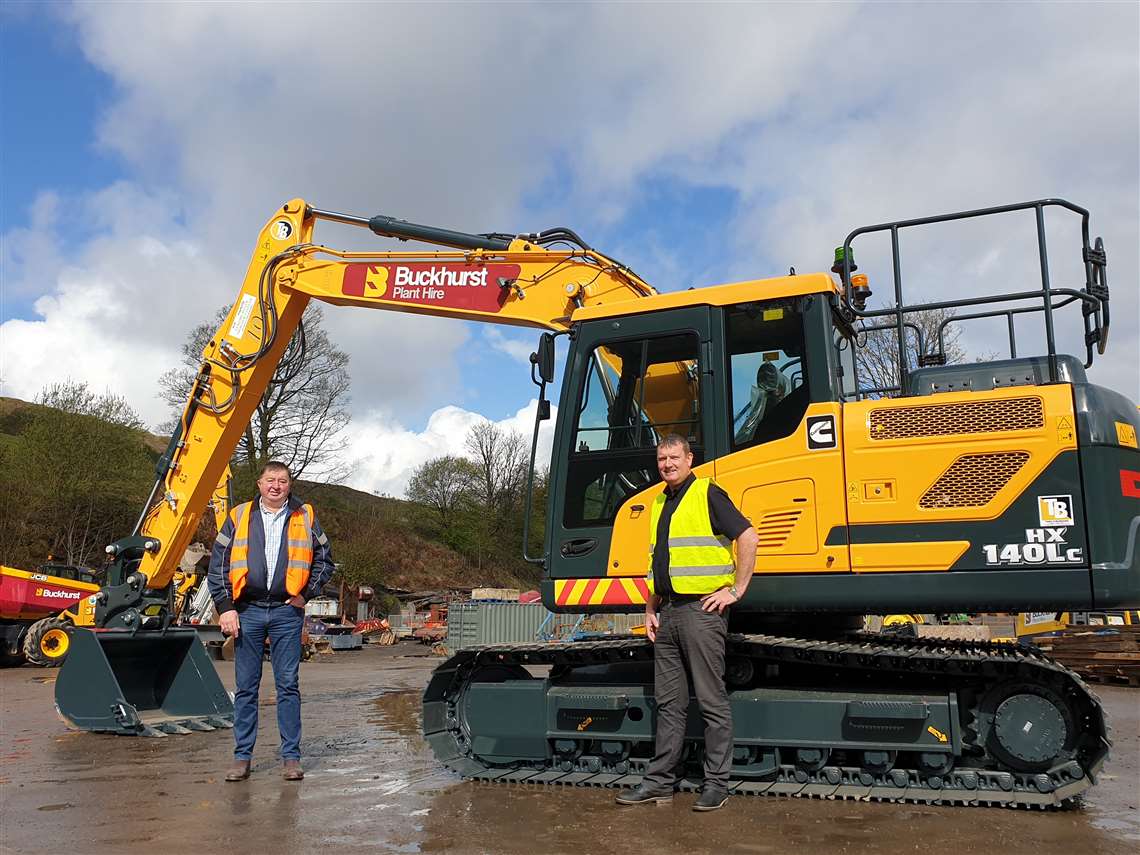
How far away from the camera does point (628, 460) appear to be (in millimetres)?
5551

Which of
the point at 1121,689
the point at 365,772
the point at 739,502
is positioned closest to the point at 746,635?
the point at 739,502

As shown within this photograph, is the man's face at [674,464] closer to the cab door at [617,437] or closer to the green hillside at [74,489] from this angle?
the cab door at [617,437]

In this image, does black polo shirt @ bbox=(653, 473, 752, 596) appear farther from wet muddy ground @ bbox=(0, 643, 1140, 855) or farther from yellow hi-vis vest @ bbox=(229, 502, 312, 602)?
yellow hi-vis vest @ bbox=(229, 502, 312, 602)

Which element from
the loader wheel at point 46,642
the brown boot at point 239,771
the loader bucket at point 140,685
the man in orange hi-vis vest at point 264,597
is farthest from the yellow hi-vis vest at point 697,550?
the loader wheel at point 46,642

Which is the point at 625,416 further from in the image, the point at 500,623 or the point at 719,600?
the point at 500,623

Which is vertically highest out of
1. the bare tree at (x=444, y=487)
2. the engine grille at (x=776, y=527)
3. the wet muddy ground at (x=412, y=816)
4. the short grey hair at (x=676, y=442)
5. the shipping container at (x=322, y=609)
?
the bare tree at (x=444, y=487)

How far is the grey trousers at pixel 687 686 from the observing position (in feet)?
15.7

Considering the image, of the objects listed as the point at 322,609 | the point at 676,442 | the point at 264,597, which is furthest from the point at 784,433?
the point at 322,609

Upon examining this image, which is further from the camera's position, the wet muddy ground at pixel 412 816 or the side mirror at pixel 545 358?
the side mirror at pixel 545 358

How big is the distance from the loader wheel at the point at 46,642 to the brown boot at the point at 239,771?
40.1 feet

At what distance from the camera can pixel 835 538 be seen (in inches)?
197

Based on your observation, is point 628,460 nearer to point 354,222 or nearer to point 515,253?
point 515,253

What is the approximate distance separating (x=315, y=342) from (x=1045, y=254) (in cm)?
3061

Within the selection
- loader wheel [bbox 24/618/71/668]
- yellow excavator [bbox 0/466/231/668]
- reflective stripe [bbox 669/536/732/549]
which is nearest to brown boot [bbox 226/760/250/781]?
reflective stripe [bbox 669/536/732/549]
